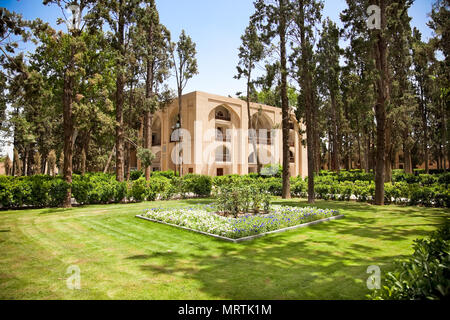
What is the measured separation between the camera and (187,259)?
534 cm

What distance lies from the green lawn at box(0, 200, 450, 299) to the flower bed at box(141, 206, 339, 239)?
0.42 meters

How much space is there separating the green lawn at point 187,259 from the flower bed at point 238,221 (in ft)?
1.37

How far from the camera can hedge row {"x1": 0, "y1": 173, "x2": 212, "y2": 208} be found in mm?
11297

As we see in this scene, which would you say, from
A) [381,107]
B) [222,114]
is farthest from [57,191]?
[222,114]

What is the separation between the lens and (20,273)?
4547mm

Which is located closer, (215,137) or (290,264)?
(290,264)

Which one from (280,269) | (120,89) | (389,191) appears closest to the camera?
(280,269)

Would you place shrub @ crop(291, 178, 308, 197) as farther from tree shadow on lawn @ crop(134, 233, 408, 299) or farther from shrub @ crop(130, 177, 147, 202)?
tree shadow on lawn @ crop(134, 233, 408, 299)

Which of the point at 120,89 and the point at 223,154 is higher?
the point at 120,89

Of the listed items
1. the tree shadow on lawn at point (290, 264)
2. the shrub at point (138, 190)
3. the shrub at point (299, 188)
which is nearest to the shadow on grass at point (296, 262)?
the tree shadow on lawn at point (290, 264)

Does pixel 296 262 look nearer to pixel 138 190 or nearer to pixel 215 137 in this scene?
pixel 138 190

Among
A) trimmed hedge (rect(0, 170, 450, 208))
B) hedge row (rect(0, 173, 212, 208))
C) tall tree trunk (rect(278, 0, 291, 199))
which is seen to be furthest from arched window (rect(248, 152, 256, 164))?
tall tree trunk (rect(278, 0, 291, 199))

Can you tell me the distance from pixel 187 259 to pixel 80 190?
31.3ft
